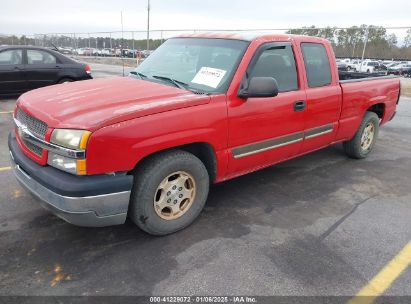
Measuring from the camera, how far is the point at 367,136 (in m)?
5.93

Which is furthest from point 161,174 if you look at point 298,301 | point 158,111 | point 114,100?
point 298,301

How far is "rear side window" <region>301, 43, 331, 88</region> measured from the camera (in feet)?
14.5

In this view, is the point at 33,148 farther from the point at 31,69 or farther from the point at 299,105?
the point at 31,69

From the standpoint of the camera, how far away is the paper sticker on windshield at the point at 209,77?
3609 millimetres

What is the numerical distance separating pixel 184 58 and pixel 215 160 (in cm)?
130

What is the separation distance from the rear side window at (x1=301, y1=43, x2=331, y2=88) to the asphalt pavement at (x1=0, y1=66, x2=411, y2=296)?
1316mm

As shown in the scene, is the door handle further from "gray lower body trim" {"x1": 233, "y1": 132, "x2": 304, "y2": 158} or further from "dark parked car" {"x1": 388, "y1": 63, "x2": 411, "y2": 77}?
"dark parked car" {"x1": 388, "y1": 63, "x2": 411, "y2": 77}

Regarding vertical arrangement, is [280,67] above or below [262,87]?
above

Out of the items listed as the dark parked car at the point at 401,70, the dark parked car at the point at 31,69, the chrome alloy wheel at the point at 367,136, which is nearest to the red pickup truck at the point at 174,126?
the chrome alloy wheel at the point at 367,136

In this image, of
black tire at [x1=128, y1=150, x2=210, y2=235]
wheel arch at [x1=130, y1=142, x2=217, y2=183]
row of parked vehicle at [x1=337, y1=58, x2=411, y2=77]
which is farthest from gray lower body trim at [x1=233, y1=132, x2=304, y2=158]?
row of parked vehicle at [x1=337, y1=58, x2=411, y2=77]

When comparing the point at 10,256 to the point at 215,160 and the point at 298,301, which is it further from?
the point at 298,301

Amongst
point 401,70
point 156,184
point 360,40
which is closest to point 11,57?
point 156,184

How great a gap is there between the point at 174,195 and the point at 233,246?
696mm

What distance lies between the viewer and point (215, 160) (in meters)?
3.57
